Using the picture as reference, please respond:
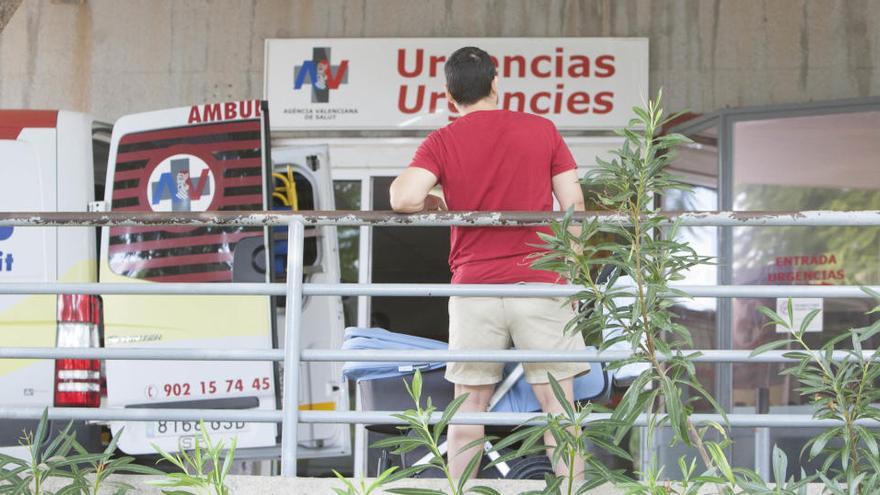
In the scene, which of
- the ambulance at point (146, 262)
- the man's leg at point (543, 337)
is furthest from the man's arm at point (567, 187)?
the ambulance at point (146, 262)

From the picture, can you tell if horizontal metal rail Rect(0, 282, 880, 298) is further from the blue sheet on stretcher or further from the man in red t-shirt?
the blue sheet on stretcher

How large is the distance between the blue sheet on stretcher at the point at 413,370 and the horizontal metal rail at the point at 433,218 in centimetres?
43

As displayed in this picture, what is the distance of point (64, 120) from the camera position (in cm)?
547

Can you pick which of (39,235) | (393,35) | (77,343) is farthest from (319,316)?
(393,35)

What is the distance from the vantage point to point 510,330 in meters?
3.44

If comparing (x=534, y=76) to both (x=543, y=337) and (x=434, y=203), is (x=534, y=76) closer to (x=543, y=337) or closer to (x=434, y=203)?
(x=434, y=203)

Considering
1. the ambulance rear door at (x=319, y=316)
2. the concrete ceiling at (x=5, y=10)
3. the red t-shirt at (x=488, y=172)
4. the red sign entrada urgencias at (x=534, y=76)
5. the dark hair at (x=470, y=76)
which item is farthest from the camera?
the red sign entrada urgencias at (x=534, y=76)

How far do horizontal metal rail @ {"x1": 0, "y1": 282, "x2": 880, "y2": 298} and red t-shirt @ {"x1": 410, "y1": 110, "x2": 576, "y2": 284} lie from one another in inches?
7.0

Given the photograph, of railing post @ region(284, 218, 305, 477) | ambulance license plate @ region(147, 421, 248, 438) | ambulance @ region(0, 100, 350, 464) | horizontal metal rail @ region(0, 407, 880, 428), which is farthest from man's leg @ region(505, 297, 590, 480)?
ambulance license plate @ region(147, 421, 248, 438)

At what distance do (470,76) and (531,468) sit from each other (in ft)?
4.00

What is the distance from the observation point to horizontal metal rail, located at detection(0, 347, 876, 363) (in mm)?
3164

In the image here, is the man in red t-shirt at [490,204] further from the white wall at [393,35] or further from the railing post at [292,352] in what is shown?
the white wall at [393,35]

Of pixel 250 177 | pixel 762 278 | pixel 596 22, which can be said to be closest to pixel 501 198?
pixel 250 177

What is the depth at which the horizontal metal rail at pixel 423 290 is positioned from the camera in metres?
3.21
